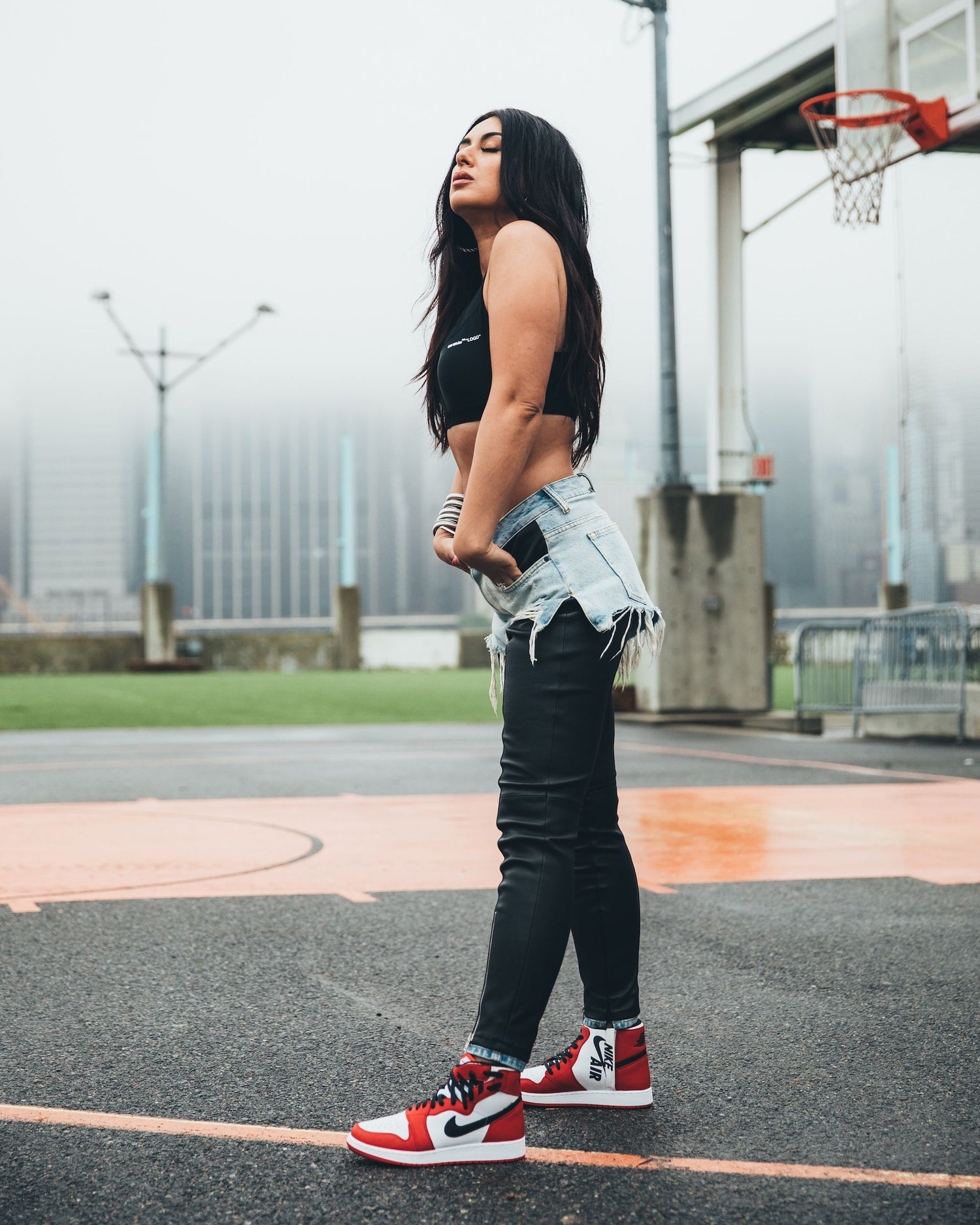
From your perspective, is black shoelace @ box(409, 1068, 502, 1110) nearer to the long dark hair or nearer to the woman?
the woman

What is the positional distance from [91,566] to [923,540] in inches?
3865

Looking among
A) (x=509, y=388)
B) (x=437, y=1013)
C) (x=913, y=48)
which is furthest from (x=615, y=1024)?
(x=913, y=48)

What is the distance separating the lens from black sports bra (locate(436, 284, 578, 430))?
271 centimetres

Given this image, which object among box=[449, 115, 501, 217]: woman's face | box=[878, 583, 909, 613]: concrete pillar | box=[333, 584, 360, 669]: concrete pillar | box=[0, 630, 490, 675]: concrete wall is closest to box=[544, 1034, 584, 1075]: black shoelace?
box=[449, 115, 501, 217]: woman's face

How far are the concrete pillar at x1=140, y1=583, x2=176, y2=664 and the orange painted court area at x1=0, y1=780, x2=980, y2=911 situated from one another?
83.2 ft

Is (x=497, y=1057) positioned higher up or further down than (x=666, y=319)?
further down

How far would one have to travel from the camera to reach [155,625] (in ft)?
108

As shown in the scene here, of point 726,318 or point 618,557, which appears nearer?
point 618,557

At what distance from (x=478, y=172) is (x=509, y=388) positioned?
50cm

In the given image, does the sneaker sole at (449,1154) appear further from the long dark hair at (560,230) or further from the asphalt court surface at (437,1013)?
the long dark hair at (560,230)

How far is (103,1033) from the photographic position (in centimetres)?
326

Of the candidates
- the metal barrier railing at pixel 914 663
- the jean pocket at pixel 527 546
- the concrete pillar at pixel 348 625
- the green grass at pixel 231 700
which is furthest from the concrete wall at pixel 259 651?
the jean pocket at pixel 527 546

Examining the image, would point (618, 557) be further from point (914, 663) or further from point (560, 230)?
point (914, 663)

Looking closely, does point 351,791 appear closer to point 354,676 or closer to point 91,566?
point 354,676
